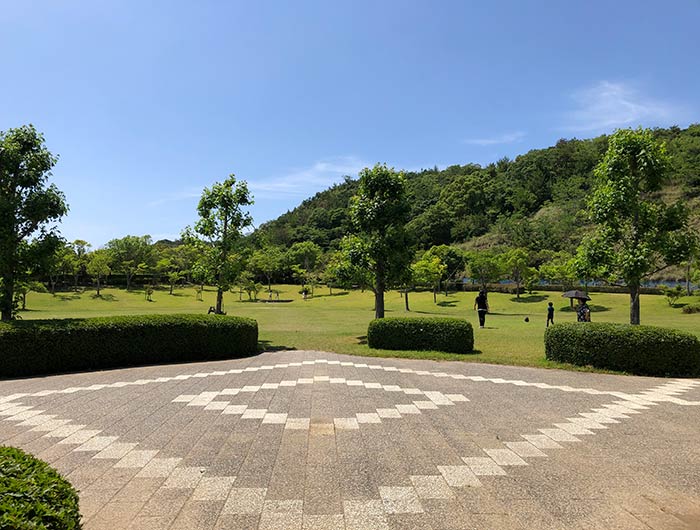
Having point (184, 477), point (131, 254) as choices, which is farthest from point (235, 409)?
point (131, 254)

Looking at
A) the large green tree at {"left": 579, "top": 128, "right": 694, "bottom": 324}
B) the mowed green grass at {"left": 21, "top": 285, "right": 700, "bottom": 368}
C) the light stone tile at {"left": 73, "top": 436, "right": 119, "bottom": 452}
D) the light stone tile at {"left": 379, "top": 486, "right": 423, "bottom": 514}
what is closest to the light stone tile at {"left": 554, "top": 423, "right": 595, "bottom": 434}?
the light stone tile at {"left": 379, "top": 486, "right": 423, "bottom": 514}

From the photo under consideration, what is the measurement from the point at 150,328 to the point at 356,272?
794 centimetres

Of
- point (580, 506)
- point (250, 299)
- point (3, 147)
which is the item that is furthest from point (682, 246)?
point (250, 299)

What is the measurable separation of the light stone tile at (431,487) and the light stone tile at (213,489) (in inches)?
61.4

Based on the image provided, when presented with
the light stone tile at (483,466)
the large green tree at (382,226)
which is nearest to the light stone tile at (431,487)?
the light stone tile at (483,466)

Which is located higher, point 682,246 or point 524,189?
point 524,189

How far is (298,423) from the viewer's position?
217 inches

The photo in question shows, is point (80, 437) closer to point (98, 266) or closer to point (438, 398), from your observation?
point (438, 398)

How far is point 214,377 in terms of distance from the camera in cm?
886

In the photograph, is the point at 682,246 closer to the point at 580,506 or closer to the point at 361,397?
the point at 361,397

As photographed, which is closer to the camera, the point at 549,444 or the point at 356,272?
the point at 549,444

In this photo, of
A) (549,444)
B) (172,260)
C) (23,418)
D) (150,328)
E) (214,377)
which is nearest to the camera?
(549,444)

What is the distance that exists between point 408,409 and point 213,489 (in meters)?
3.30

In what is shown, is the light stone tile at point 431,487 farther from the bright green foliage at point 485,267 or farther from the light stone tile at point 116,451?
the bright green foliage at point 485,267
